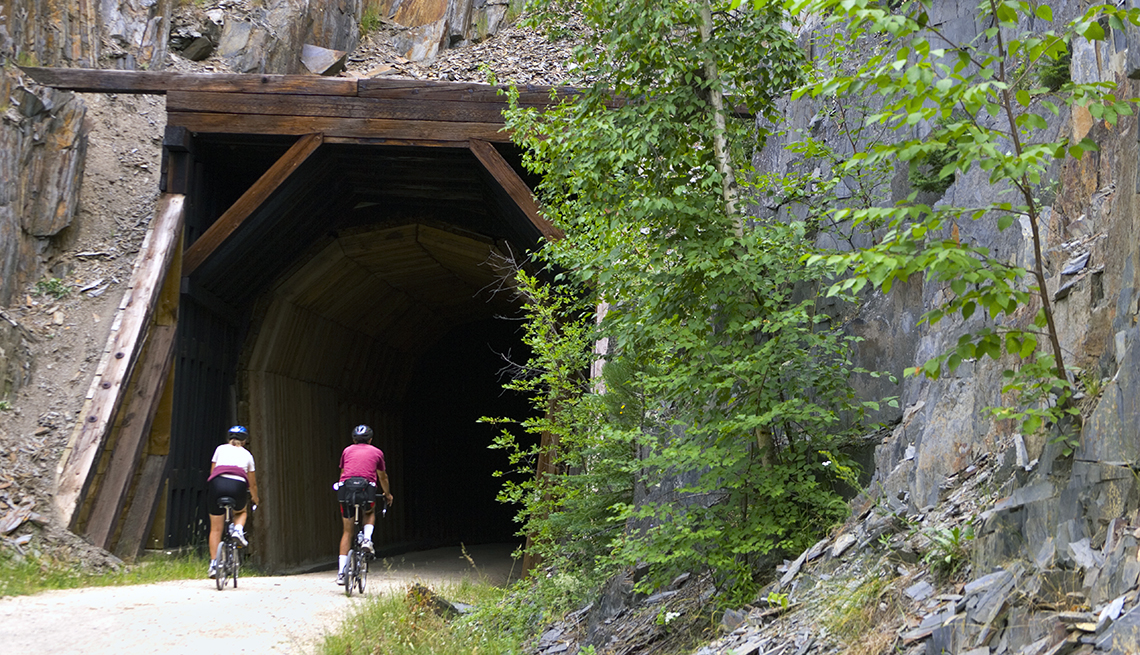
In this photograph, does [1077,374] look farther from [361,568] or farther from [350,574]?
[361,568]

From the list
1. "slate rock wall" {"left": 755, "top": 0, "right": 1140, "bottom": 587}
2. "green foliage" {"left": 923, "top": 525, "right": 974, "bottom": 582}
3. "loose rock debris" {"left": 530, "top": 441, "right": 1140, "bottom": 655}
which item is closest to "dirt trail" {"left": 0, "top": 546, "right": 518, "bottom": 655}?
"loose rock debris" {"left": 530, "top": 441, "right": 1140, "bottom": 655}

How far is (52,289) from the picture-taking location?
1179cm

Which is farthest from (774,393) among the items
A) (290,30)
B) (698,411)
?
(290,30)

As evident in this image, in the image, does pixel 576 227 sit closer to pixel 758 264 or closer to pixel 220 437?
pixel 758 264

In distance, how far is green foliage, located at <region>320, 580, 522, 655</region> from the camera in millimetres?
6324

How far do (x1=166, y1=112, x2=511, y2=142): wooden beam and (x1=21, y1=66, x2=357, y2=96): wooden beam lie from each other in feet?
1.15

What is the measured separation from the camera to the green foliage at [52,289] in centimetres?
1176

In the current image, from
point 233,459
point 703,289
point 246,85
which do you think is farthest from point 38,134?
point 703,289

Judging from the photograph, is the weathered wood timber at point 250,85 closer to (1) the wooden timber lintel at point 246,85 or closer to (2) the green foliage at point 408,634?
(1) the wooden timber lintel at point 246,85

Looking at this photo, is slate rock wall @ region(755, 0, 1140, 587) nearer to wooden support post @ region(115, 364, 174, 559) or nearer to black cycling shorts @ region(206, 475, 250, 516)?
black cycling shorts @ region(206, 475, 250, 516)

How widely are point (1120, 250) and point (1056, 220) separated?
1.00 metres

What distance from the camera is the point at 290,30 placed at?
746 inches

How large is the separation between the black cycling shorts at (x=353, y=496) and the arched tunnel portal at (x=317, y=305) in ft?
10.8

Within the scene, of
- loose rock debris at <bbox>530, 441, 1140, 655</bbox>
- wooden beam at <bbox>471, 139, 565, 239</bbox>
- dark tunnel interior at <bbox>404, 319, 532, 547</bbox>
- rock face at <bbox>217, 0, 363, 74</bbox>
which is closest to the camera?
loose rock debris at <bbox>530, 441, 1140, 655</bbox>
